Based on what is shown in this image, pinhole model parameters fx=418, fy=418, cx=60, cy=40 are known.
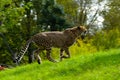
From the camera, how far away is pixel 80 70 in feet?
57.8

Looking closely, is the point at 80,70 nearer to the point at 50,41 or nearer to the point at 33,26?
the point at 50,41

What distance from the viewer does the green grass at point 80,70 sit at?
52.5 feet

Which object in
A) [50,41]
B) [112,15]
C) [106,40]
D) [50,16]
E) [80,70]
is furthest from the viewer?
[112,15]

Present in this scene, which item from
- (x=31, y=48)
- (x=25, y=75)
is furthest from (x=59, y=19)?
(x=25, y=75)

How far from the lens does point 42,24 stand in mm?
52969

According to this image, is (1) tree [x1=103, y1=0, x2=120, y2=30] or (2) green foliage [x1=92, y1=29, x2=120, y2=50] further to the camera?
(1) tree [x1=103, y1=0, x2=120, y2=30]

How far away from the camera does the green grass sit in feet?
52.5

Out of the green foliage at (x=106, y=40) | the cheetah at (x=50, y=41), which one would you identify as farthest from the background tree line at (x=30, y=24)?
the cheetah at (x=50, y=41)

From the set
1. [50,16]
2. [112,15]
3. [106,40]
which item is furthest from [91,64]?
[112,15]

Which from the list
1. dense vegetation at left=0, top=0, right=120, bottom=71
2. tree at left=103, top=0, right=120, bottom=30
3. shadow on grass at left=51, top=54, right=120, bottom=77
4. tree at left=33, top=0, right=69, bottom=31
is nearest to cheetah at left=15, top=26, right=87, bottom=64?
shadow on grass at left=51, top=54, right=120, bottom=77

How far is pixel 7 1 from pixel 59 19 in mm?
9269

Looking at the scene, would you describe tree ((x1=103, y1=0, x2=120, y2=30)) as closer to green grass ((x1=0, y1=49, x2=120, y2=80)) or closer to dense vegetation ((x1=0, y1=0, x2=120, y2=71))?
dense vegetation ((x1=0, y1=0, x2=120, y2=71))

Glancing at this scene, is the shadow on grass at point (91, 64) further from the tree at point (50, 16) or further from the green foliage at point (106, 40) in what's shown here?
the tree at point (50, 16)

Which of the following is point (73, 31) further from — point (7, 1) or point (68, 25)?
point (68, 25)
